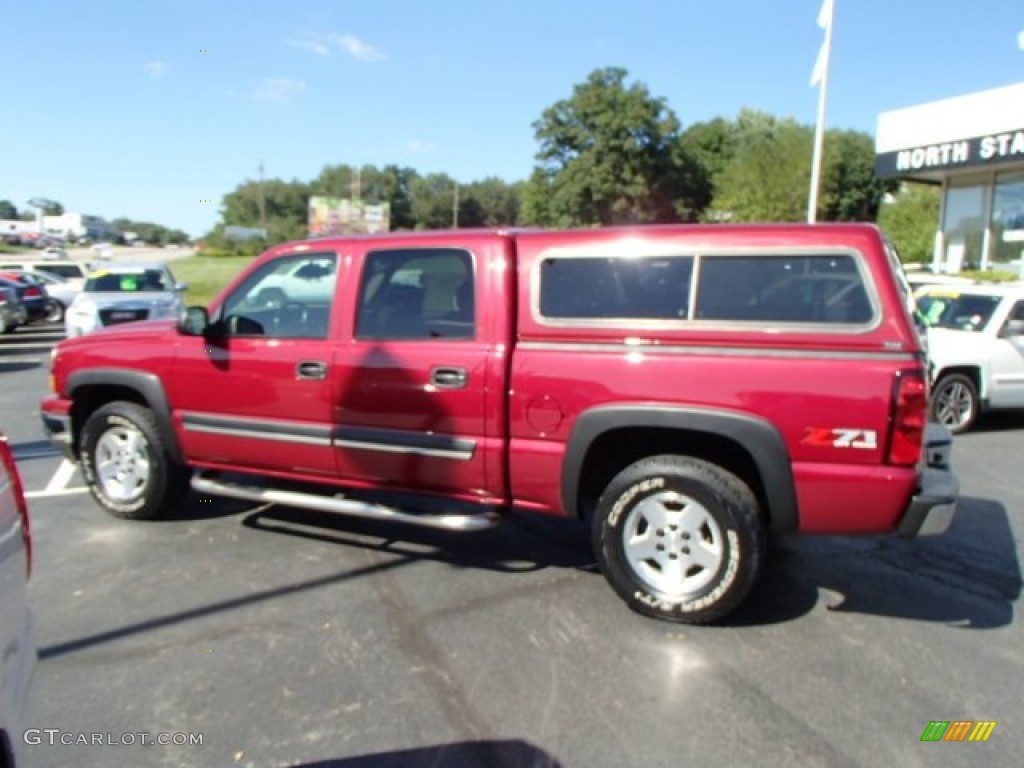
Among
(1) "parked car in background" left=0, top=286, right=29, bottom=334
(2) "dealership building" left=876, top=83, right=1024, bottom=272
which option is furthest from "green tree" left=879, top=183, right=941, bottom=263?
(1) "parked car in background" left=0, top=286, right=29, bottom=334

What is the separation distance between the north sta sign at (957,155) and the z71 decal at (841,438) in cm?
1815

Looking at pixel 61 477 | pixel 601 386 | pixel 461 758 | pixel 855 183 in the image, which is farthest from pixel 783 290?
pixel 855 183

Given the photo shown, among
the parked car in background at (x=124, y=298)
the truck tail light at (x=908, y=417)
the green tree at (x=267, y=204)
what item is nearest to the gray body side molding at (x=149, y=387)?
the truck tail light at (x=908, y=417)

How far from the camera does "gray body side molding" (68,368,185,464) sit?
4934mm

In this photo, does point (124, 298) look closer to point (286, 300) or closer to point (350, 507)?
point (286, 300)

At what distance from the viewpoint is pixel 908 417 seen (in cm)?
Result: 332

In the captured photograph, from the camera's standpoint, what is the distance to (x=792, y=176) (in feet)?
114

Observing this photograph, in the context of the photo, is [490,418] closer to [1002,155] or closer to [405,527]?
[405,527]

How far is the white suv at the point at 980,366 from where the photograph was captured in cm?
835

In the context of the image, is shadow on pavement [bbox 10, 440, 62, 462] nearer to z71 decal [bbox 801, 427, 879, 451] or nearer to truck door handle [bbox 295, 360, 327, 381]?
truck door handle [bbox 295, 360, 327, 381]

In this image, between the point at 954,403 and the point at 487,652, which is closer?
the point at 487,652

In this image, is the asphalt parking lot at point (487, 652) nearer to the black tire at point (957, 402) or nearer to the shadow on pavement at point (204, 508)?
the shadow on pavement at point (204, 508)

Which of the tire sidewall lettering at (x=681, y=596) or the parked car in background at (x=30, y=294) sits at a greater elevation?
the parked car in background at (x=30, y=294)

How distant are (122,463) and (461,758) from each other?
352 centimetres
